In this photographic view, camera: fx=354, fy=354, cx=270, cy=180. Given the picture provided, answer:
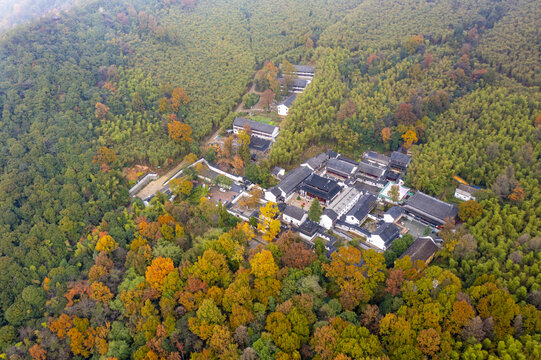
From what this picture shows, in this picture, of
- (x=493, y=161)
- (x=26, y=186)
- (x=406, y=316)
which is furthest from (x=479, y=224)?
(x=26, y=186)

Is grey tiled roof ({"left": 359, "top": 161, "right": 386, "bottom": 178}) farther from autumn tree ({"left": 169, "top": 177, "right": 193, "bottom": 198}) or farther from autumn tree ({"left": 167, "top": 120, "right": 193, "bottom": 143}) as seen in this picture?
autumn tree ({"left": 167, "top": 120, "right": 193, "bottom": 143})

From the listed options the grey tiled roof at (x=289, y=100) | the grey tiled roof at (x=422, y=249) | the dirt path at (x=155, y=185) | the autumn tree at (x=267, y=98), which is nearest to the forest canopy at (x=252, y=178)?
the autumn tree at (x=267, y=98)

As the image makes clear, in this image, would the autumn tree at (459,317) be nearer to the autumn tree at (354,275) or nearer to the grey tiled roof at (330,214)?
the autumn tree at (354,275)

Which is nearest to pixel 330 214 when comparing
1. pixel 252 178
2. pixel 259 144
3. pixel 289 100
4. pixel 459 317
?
pixel 252 178

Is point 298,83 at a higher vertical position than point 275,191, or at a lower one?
higher

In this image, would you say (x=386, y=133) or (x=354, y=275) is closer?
(x=354, y=275)

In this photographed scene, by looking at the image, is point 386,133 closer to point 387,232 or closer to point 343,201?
point 343,201

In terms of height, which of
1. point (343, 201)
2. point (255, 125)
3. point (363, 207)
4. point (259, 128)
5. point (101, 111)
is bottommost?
point (343, 201)
